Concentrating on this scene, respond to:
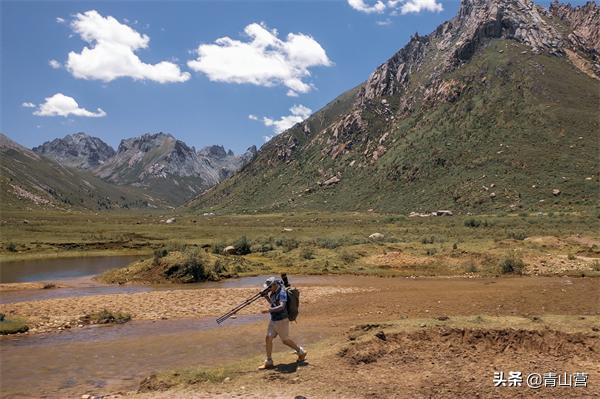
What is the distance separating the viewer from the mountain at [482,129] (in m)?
108

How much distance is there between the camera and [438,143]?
5472 inches

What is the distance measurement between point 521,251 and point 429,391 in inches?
1385

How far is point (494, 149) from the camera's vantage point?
121 meters

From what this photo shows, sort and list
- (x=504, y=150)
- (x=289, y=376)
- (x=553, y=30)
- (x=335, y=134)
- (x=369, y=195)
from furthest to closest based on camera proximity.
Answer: (x=335, y=134)
(x=553, y=30)
(x=369, y=195)
(x=504, y=150)
(x=289, y=376)

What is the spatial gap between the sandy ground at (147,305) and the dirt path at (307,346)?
1.12 metres

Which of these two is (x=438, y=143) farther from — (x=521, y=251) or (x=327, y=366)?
(x=327, y=366)

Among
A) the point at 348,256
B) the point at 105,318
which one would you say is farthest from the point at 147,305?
the point at 348,256

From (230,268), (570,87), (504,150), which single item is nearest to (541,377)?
(230,268)

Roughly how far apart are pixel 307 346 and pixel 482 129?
127199 mm

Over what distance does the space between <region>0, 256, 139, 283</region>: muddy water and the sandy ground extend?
1579cm

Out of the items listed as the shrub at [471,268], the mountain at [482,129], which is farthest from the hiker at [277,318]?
the mountain at [482,129]

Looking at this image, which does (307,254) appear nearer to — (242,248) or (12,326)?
(242,248)

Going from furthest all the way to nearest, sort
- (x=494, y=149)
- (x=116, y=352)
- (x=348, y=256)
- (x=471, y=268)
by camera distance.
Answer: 1. (x=494, y=149)
2. (x=348, y=256)
3. (x=471, y=268)
4. (x=116, y=352)

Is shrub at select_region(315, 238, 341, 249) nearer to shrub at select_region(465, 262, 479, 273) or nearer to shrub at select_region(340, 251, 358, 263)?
shrub at select_region(340, 251, 358, 263)
